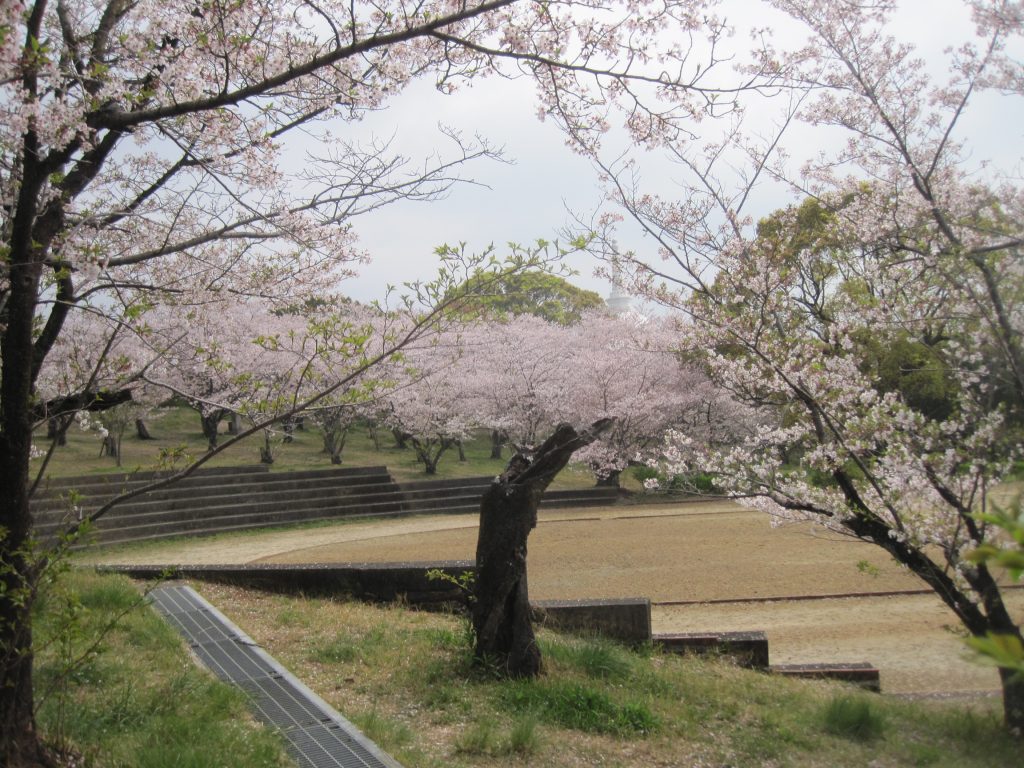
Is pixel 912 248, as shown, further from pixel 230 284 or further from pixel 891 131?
pixel 230 284

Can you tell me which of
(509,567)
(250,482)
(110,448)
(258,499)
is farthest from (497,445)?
(509,567)

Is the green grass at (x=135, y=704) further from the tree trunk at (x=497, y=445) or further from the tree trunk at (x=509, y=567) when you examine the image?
the tree trunk at (x=497, y=445)

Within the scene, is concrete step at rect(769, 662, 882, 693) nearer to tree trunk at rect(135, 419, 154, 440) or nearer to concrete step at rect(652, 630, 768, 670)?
concrete step at rect(652, 630, 768, 670)

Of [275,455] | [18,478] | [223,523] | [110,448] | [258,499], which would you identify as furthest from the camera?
[275,455]

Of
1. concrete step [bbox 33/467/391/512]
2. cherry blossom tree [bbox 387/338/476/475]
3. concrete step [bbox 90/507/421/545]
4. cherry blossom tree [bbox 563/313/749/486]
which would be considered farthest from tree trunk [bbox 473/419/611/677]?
cherry blossom tree [bbox 387/338/476/475]

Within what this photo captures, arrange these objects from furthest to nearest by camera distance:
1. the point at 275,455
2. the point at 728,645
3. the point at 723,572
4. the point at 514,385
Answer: the point at 514,385
the point at 275,455
the point at 723,572
the point at 728,645

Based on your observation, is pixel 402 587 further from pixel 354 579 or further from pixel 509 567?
pixel 509 567

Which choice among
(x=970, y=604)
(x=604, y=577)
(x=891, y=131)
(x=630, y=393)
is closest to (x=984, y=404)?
(x=970, y=604)

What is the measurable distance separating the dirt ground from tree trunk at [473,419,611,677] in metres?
2.17

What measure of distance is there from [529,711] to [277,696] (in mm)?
1233

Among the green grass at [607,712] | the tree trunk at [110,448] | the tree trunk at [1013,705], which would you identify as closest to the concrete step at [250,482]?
the tree trunk at [110,448]

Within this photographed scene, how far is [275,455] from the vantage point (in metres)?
21.9

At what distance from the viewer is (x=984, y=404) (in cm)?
411

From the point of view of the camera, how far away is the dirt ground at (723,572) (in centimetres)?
634
